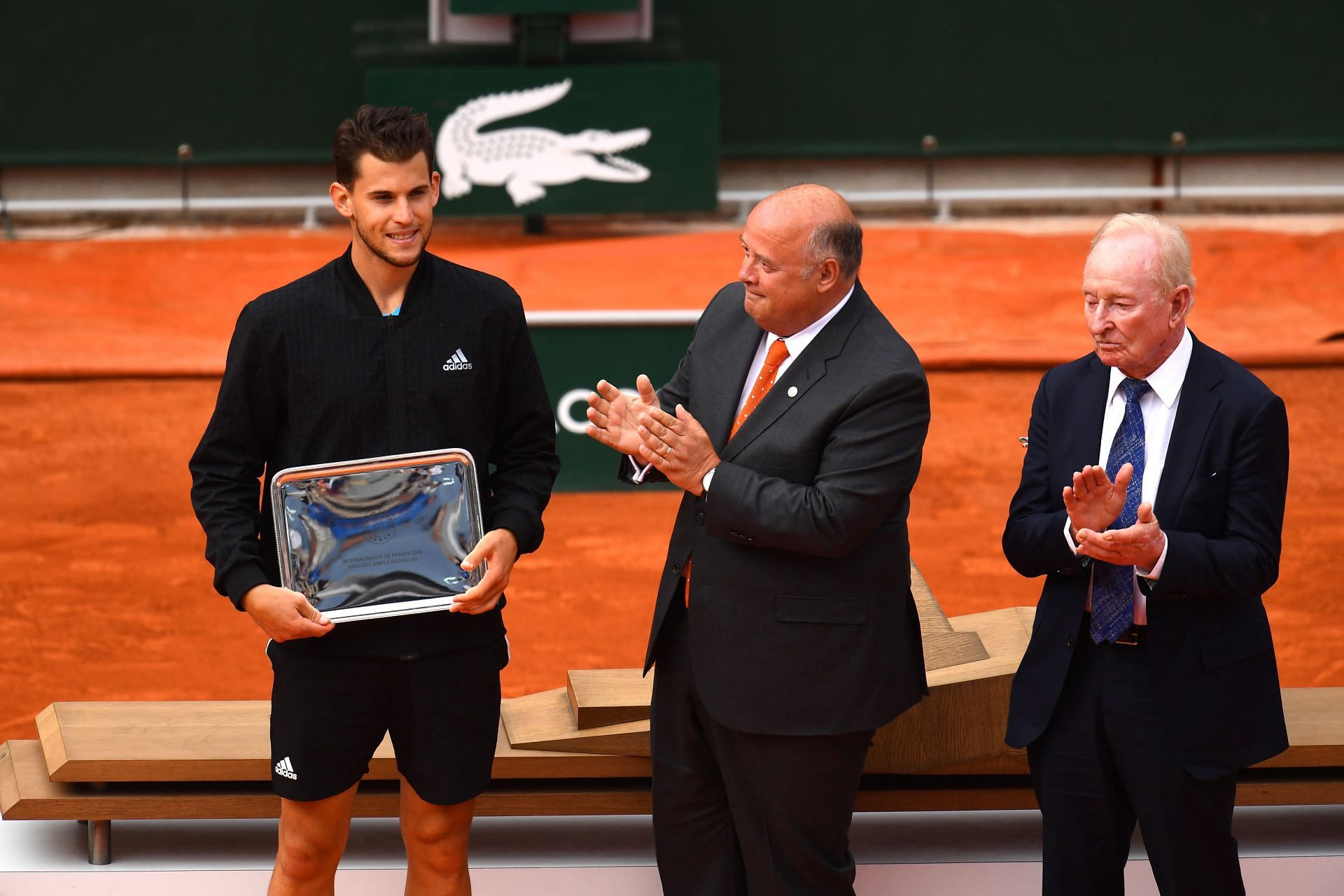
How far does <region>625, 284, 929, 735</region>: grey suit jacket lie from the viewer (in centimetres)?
269

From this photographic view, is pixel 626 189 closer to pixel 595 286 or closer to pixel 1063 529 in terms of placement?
pixel 595 286

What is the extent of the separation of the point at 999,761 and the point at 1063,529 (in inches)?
34.9

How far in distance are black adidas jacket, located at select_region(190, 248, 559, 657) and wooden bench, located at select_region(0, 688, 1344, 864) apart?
0.69m

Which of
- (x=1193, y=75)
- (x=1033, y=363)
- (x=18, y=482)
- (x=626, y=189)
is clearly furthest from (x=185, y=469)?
(x=1193, y=75)

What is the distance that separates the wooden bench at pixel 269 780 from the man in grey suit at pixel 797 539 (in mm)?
513

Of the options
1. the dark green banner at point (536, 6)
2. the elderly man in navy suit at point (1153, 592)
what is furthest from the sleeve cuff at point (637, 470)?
the dark green banner at point (536, 6)

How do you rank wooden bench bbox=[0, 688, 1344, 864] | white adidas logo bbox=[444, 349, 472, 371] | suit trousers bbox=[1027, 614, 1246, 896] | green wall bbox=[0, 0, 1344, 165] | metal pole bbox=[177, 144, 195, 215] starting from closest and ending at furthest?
suit trousers bbox=[1027, 614, 1246, 896], white adidas logo bbox=[444, 349, 472, 371], wooden bench bbox=[0, 688, 1344, 864], green wall bbox=[0, 0, 1344, 165], metal pole bbox=[177, 144, 195, 215]

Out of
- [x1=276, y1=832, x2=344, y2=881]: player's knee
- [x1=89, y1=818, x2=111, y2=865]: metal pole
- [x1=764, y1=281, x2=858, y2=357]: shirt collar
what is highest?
[x1=764, y1=281, x2=858, y2=357]: shirt collar

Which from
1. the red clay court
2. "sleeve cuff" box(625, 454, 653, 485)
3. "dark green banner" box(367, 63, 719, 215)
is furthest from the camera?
"dark green banner" box(367, 63, 719, 215)

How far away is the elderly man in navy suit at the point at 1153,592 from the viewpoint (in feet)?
8.45

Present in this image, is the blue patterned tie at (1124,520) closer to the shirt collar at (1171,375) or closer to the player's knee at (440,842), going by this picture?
the shirt collar at (1171,375)

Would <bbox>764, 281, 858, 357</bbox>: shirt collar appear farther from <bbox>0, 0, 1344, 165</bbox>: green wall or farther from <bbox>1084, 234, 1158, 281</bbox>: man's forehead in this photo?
<bbox>0, 0, 1344, 165</bbox>: green wall

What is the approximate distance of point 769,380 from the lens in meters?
2.87

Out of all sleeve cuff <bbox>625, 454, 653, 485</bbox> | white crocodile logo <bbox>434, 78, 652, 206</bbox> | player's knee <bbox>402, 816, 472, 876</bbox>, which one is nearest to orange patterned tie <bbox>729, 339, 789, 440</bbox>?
sleeve cuff <bbox>625, 454, 653, 485</bbox>
